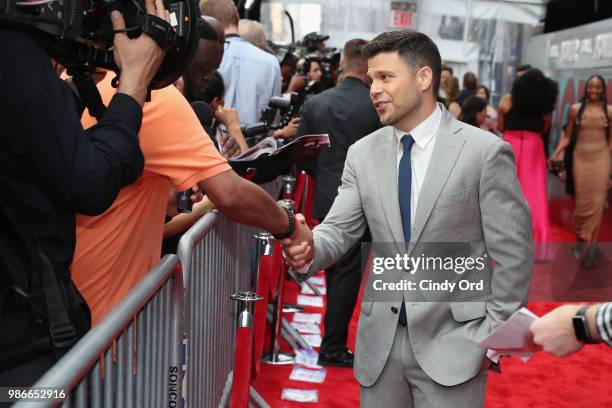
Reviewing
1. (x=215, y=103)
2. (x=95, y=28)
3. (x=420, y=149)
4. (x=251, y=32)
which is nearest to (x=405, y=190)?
(x=420, y=149)

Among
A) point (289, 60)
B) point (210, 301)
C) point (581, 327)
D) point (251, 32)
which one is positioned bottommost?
point (210, 301)

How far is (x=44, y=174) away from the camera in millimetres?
1602

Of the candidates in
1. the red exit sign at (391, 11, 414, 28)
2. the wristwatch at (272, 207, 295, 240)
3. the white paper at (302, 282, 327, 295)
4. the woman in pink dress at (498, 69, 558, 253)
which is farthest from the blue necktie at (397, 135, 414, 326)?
the red exit sign at (391, 11, 414, 28)

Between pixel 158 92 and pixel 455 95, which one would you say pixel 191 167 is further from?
pixel 455 95

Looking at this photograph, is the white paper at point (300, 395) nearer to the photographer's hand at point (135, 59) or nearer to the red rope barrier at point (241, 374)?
the red rope barrier at point (241, 374)

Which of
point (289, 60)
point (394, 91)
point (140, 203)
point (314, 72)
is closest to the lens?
point (140, 203)

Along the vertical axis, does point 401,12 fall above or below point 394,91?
above

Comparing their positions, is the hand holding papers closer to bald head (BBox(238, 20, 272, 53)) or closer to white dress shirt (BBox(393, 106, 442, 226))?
white dress shirt (BBox(393, 106, 442, 226))

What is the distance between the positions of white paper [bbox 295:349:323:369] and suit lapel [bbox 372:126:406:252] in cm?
262

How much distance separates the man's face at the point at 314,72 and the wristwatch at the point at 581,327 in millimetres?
6144

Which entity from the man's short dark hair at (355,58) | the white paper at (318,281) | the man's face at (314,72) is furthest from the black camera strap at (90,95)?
the man's face at (314,72)

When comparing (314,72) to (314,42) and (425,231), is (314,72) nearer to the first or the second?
(314,42)

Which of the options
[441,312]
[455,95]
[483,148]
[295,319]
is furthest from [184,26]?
[455,95]

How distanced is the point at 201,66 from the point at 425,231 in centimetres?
119
